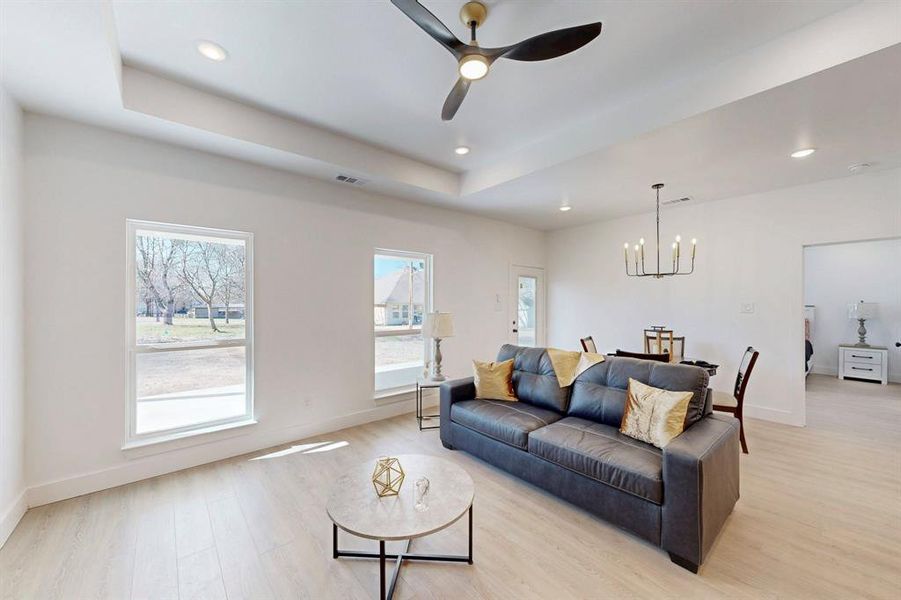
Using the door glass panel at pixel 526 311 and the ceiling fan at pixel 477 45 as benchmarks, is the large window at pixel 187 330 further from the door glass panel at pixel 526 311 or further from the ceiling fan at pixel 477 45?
the door glass panel at pixel 526 311

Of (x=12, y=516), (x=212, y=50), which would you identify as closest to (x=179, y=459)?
(x=12, y=516)

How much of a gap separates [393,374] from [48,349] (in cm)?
301

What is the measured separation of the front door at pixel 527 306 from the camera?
19.6ft

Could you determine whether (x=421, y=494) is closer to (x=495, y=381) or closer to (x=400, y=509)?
(x=400, y=509)

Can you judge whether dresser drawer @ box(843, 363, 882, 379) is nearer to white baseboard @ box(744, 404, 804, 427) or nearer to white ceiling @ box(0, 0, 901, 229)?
white baseboard @ box(744, 404, 804, 427)

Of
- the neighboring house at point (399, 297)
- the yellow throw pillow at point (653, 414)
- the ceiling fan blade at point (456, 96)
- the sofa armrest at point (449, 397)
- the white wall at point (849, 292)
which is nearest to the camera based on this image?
the ceiling fan blade at point (456, 96)

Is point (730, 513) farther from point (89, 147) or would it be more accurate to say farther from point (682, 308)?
point (89, 147)

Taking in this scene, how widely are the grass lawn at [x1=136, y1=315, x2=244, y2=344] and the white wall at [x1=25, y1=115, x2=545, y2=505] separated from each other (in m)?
0.16

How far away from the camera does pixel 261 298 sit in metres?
3.43

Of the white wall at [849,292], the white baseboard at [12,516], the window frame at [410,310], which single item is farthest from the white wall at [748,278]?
the white baseboard at [12,516]

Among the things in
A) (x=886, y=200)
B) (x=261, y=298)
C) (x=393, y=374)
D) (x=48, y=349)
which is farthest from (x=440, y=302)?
(x=886, y=200)

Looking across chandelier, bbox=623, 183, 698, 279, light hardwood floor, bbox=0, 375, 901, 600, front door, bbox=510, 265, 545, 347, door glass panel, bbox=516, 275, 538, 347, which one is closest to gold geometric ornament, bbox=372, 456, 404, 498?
light hardwood floor, bbox=0, 375, 901, 600

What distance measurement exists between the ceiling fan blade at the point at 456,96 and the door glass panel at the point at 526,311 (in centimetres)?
414

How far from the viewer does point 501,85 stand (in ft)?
8.46
